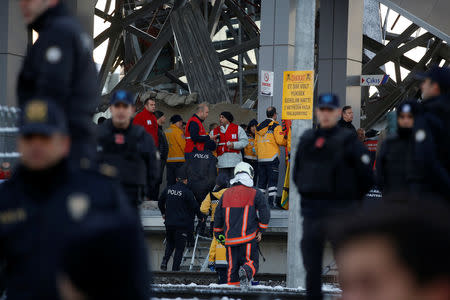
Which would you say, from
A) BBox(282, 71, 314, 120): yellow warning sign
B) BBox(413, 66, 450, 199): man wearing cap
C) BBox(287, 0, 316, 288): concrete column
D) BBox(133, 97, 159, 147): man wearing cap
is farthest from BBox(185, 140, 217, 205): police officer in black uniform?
BBox(413, 66, 450, 199): man wearing cap

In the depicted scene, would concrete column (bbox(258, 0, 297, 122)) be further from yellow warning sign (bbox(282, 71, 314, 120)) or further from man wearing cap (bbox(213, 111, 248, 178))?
yellow warning sign (bbox(282, 71, 314, 120))

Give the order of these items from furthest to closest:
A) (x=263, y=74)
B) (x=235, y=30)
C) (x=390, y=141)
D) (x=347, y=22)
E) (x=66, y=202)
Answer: (x=235, y=30) → (x=347, y=22) → (x=263, y=74) → (x=390, y=141) → (x=66, y=202)

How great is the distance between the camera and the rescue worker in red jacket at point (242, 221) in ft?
38.7

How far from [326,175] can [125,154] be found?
1827mm

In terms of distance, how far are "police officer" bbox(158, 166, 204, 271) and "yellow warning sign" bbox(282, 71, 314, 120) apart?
14.9ft

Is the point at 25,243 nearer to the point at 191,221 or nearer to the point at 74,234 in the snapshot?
the point at 74,234

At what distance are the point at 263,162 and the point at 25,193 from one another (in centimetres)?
1290

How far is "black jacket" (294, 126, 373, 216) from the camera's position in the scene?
6816 millimetres

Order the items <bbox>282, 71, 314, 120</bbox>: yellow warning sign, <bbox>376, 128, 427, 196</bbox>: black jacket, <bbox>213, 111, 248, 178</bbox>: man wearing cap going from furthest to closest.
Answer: <bbox>213, 111, 248, 178</bbox>: man wearing cap → <bbox>282, 71, 314, 120</bbox>: yellow warning sign → <bbox>376, 128, 427, 196</bbox>: black jacket

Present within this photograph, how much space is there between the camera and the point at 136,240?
291 cm

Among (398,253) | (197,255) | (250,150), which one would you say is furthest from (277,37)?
(398,253)

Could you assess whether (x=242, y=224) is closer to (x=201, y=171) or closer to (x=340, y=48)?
(x=201, y=171)

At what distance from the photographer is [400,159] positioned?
7082mm

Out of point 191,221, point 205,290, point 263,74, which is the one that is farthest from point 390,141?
point 263,74
